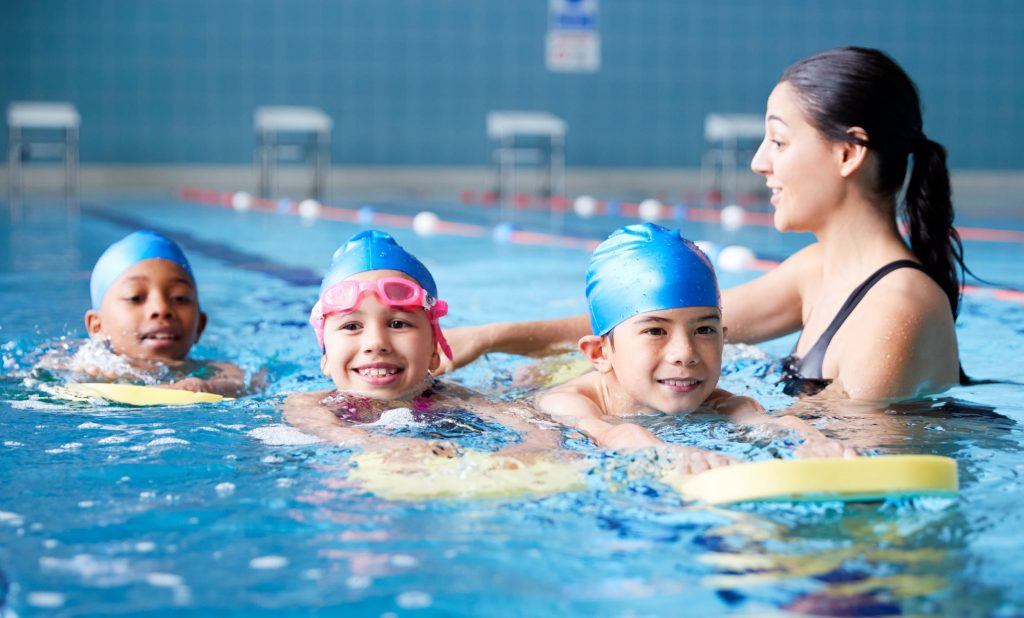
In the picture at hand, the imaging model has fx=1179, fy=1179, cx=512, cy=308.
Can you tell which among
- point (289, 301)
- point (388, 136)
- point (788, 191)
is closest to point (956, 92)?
point (388, 136)

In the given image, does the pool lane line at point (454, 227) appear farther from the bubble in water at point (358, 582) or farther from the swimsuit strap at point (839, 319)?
the bubble in water at point (358, 582)

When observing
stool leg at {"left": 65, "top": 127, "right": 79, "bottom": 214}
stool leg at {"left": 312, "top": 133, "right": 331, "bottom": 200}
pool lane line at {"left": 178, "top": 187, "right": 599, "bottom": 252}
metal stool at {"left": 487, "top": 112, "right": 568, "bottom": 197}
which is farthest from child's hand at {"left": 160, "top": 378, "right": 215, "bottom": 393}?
metal stool at {"left": 487, "top": 112, "right": 568, "bottom": 197}

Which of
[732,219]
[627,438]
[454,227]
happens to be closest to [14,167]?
[454,227]

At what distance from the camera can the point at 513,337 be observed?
3320 mm

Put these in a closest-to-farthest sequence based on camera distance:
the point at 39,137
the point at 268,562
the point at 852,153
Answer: the point at 268,562
the point at 852,153
the point at 39,137

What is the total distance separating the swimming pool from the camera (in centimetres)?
159

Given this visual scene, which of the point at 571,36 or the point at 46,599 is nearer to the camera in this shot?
the point at 46,599

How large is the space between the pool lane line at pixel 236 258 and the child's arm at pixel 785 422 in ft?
12.1

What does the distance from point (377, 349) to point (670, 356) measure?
0.65 m

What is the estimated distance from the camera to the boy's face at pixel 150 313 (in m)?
3.48

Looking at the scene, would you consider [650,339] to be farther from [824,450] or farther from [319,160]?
[319,160]

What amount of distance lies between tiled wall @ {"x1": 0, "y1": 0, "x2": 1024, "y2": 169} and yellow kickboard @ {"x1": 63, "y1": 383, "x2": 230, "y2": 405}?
38.7ft

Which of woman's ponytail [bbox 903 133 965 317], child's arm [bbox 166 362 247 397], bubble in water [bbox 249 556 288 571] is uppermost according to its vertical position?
woman's ponytail [bbox 903 133 965 317]

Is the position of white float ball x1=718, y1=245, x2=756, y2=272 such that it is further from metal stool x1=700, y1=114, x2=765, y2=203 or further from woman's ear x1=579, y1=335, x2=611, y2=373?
metal stool x1=700, y1=114, x2=765, y2=203
